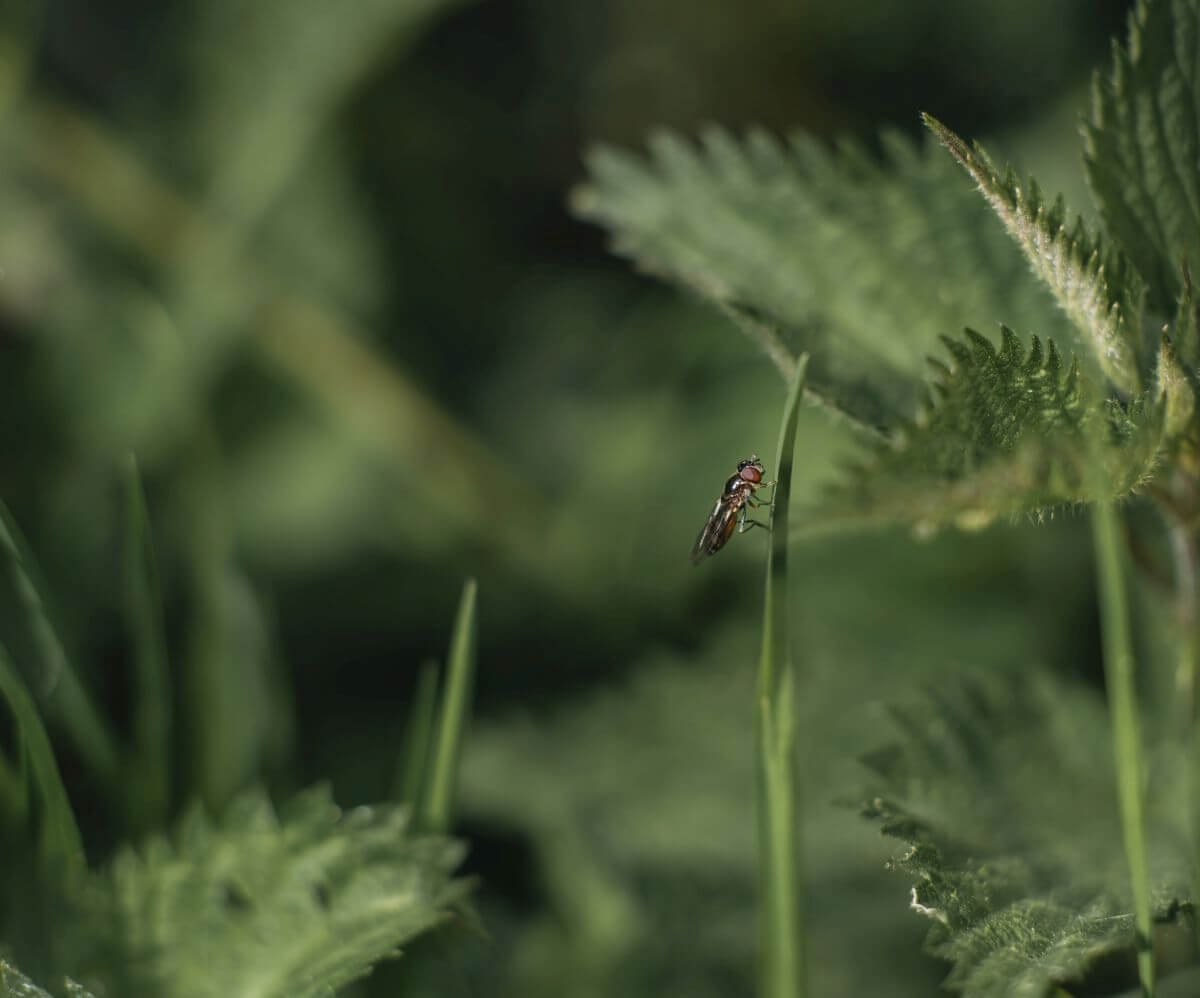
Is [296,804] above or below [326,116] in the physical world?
below

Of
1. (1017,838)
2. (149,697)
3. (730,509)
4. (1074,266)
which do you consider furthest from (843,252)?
(149,697)

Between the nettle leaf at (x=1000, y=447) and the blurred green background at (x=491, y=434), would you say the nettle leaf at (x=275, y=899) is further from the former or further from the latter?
the nettle leaf at (x=1000, y=447)

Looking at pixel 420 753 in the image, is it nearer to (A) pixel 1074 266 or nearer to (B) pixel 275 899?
(B) pixel 275 899

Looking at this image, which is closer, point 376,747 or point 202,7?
point 376,747

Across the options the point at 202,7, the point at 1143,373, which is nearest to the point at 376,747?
the point at 1143,373

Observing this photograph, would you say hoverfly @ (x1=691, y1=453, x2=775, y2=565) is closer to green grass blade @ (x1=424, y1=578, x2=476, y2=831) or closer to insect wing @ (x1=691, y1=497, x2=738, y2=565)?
insect wing @ (x1=691, y1=497, x2=738, y2=565)

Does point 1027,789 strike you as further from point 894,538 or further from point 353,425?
point 353,425
